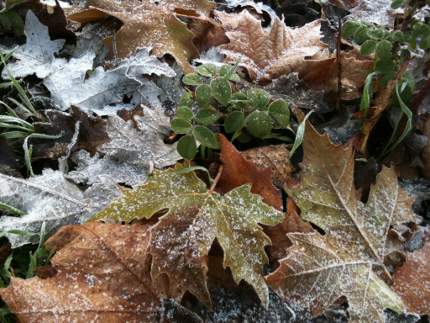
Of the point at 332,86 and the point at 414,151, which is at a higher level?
the point at 332,86

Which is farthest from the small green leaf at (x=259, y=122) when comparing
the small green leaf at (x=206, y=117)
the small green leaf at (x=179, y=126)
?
the small green leaf at (x=179, y=126)

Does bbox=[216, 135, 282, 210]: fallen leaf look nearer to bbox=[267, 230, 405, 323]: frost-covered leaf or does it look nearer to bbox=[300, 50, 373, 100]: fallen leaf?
bbox=[267, 230, 405, 323]: frost-covered leaf

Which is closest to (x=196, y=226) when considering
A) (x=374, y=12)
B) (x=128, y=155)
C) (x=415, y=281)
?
(x=128, y=155)

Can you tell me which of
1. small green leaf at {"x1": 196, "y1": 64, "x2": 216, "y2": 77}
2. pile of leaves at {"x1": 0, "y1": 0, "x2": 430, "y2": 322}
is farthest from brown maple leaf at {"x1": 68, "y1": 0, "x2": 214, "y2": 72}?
small green leaf at {"x1": 196, "y1": 64, "x2": 216, "y2": 77}

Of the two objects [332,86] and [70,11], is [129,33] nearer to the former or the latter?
[70,11]

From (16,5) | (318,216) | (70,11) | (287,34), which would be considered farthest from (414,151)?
(16,5)

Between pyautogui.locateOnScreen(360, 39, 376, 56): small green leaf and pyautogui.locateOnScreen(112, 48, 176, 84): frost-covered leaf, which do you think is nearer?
pyautogui.locateOnScreen(360, 39, 376, 56): small green leaf

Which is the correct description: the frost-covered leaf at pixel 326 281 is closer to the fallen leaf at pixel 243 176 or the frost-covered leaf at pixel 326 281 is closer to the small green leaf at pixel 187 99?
the fallen leaf at pixel 243 176

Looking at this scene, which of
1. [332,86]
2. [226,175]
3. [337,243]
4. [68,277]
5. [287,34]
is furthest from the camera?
[287,34]
